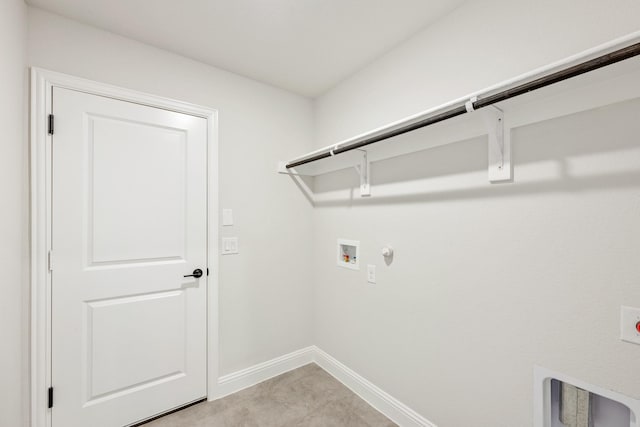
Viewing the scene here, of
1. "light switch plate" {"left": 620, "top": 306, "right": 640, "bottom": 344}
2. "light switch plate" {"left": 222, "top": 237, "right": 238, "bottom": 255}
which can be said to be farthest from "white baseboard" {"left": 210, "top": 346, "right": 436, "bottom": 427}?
"light switch plate" {"left": 620, "top": 306, "right": 640, "bottom": 344}

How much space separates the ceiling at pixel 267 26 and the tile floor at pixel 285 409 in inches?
95.0

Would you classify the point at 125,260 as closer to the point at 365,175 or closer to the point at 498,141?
the point at 365,175

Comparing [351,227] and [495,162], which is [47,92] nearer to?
[351,227]

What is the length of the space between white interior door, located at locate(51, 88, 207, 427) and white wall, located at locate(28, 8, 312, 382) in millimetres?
177

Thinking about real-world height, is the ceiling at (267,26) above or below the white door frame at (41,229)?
above

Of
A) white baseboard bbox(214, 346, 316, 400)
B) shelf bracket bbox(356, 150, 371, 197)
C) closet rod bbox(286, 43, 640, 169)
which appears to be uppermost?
closet rod bbox(286, 43, 640, 169)

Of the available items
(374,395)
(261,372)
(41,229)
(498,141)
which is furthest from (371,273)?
(41,229)

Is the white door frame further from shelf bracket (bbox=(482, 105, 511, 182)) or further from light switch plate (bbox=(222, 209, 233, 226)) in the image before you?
shelf bracket (bbox=(482, 105, 511, 182))

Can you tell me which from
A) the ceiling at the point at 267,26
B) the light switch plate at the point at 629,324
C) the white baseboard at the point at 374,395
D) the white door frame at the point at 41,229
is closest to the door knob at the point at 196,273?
the white door frame at the point at 41,229

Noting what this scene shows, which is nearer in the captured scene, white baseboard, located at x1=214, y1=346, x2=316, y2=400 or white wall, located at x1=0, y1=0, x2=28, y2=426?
white wall, located at x1=0, y1=0, x2=28, y2=426

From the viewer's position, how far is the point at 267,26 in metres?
1.59

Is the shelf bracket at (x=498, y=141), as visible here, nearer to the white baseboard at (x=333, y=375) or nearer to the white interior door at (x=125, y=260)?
the white baseboard at (x=333, y=375)

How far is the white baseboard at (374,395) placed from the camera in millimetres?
1644

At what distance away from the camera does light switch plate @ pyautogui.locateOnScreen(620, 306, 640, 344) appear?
93cm
